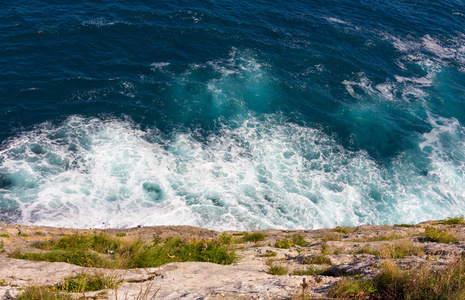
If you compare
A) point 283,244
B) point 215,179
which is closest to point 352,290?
point 283,244

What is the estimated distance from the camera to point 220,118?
31859 mm

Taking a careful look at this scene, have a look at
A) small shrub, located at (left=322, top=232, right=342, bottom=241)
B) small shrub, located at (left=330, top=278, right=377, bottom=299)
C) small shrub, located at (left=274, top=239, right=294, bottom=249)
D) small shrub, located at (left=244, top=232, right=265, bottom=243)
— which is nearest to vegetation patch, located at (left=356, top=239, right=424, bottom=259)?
small shrub, located at (left=330, top=278, right=377, bottom=299)

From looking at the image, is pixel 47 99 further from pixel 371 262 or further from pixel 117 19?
pixel 371 262

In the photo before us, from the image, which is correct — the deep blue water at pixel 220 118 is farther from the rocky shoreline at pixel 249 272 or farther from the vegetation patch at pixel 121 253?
the rocky shoreline at pixel 249 272

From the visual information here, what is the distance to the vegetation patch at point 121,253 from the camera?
11289 millimetres

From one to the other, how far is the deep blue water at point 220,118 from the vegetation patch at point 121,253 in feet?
29.8

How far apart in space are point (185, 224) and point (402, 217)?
696 inches

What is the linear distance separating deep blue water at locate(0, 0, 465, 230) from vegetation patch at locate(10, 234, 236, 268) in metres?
9.09

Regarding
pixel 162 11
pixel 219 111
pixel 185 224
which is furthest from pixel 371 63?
pixel 185 224

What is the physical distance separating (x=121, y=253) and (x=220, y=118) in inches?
834

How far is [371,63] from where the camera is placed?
135 feet

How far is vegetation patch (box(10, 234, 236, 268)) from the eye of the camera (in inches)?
A: 444

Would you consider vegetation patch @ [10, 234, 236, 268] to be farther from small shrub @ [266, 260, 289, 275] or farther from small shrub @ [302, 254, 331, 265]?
small shrub @ [302, 254, 331, 265]

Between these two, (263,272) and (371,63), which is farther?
(371,63)
